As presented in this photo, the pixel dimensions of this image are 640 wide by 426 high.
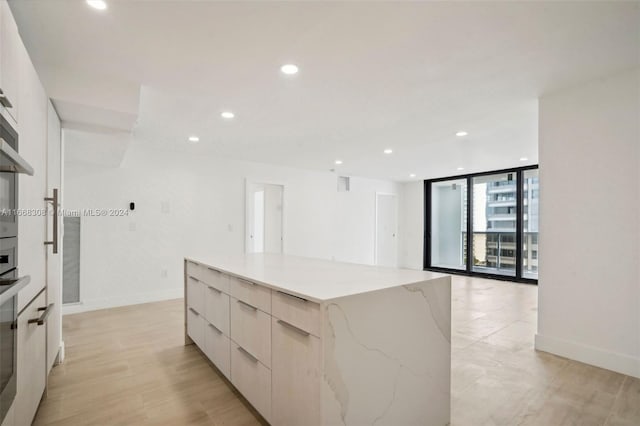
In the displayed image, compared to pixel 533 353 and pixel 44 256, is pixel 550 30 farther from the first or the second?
pixel 44 256

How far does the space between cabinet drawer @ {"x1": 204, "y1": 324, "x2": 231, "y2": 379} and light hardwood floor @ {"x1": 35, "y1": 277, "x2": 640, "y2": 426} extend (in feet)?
0.53

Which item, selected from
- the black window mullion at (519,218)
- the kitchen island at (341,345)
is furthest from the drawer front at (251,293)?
the black window mullion at (519,218)

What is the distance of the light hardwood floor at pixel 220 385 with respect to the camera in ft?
6.54

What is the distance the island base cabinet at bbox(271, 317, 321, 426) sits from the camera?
140 cm

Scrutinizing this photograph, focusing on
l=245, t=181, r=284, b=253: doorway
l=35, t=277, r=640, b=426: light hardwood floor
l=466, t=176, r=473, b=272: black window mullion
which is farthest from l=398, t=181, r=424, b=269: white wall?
l=35, t=277, r=640, b=426: light hardwood floor

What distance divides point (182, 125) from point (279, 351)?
124 inches

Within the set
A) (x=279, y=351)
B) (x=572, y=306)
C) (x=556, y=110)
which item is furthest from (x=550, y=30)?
(x=279, y=351)

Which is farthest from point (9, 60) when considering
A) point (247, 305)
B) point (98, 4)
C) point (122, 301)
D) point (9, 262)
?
point (122, 301)

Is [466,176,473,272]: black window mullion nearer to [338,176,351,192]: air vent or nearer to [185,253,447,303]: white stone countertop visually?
[338,176,351,192]: air vent

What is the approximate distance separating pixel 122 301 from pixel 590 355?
5.52 m

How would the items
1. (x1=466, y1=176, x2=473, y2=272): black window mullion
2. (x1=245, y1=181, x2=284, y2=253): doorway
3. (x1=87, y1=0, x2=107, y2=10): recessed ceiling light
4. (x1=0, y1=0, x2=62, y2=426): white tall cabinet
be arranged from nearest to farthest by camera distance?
(x1=0, y1=0, x2=62, y2=426): white tall cabinet < (x1=87, y1=0, x2=107, y2=10): recessed ceiling light < (x1=245, y1=181, x2=284, y2=253): doorway < (x1=466, y1=176, x2=473, y2=272): black window mullion

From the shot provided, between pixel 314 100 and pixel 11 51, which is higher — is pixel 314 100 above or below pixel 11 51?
above

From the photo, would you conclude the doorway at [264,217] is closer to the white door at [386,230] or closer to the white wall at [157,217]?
the white wall at [157,217]

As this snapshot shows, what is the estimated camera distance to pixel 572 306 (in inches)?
110
